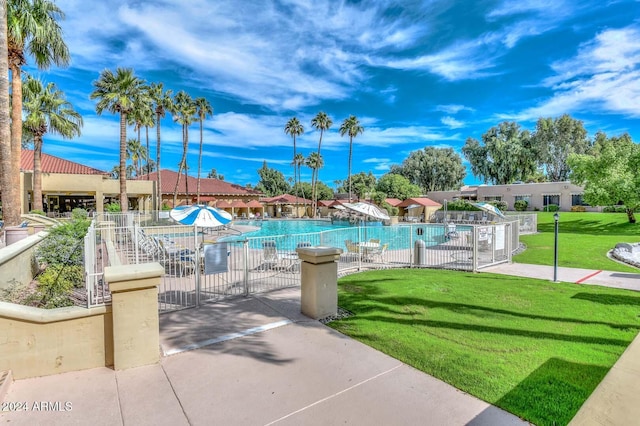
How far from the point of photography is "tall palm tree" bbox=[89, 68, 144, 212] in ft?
80.3

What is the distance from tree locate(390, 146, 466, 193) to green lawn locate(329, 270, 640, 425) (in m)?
63.8

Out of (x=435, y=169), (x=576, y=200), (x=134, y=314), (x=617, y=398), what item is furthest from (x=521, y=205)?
(x=134, y=314)

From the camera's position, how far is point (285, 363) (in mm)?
4191

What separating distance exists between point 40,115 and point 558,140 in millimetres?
66335

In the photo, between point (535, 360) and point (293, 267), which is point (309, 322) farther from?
point (293, 267)

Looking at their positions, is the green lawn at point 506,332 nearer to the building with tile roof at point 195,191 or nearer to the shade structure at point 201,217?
the shade structure at point 201,217

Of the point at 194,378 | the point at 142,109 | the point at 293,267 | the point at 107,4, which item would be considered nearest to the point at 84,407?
the point at 194,378

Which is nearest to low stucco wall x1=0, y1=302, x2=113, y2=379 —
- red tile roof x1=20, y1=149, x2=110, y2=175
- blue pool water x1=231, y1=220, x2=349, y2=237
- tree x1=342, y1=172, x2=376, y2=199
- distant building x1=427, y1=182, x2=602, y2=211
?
blue pool water x1=231, y1=220, x2=349, y2=237

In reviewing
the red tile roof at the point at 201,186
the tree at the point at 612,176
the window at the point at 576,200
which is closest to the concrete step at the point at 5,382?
the tree at the point at 612,176

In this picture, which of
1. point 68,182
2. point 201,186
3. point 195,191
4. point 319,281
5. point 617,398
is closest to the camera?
point 617,398

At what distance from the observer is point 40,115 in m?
22.6

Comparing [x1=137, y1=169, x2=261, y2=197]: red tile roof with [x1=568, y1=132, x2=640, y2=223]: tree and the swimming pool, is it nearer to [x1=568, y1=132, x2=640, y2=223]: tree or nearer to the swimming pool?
the swimming pool

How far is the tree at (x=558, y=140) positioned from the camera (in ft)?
170

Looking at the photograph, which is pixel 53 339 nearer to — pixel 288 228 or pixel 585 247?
pixel 585 247
